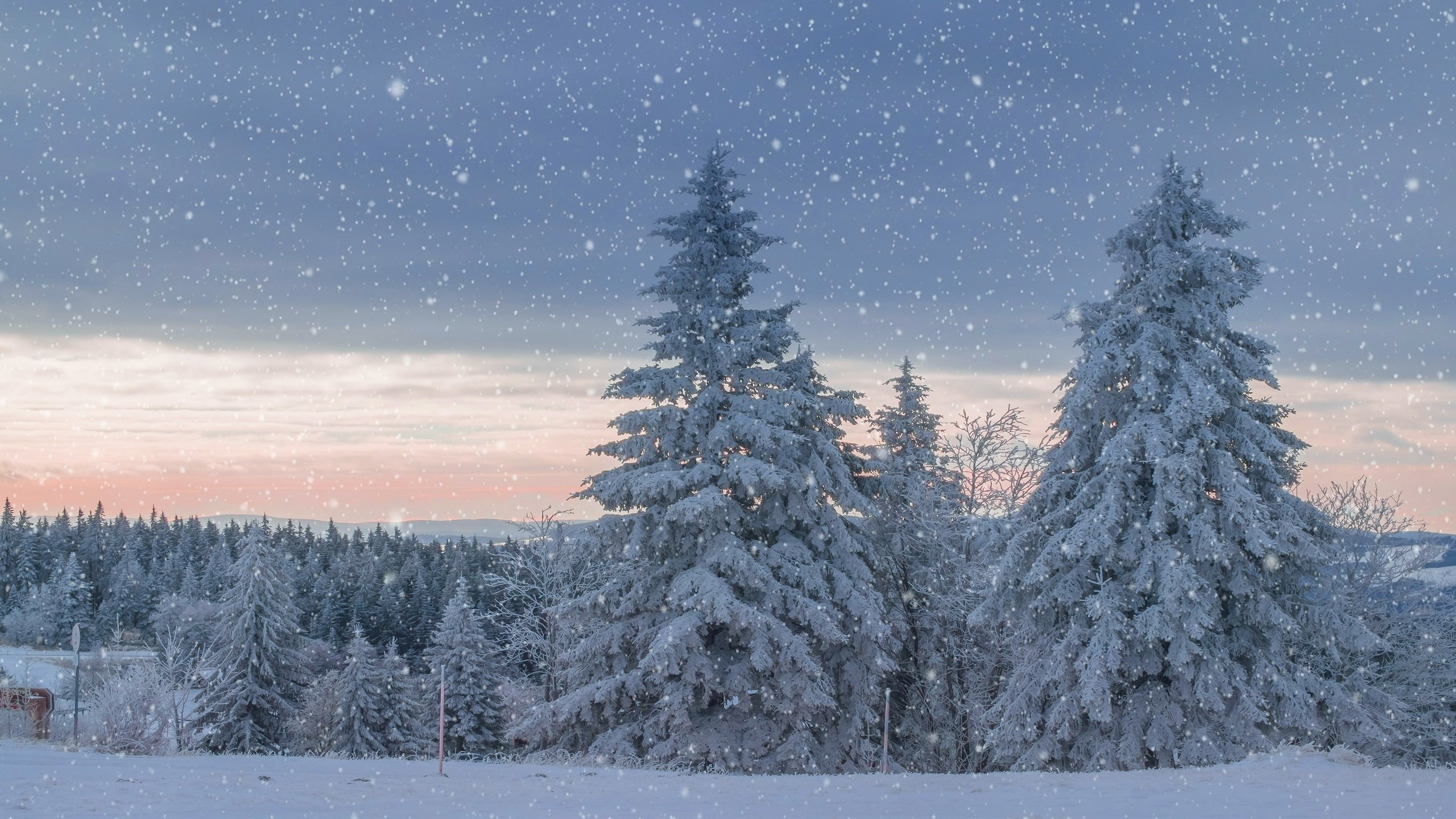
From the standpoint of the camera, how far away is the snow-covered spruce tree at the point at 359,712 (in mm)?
45375

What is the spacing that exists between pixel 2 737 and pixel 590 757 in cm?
1085

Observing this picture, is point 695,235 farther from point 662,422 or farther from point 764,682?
point 764,682

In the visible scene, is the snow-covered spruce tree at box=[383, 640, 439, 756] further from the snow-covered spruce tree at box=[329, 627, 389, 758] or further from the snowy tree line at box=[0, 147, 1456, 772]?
the snowy tree line at box=[0, 147, 1456, 772]

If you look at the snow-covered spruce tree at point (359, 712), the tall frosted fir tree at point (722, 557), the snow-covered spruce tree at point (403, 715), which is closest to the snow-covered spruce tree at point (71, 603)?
the snow-covered spruce tree at point (403, 715)

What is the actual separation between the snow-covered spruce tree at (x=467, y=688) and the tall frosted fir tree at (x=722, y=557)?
27.2 meters

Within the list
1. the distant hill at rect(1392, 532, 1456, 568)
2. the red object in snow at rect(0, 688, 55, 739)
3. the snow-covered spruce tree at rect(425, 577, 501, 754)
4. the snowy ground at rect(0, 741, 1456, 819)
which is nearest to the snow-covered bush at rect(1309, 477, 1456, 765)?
the distant hill at rect(1392, 532, 1456, 568)

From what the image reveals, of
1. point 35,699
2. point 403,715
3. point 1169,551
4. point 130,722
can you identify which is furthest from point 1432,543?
point 35,699

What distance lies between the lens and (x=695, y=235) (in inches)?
910

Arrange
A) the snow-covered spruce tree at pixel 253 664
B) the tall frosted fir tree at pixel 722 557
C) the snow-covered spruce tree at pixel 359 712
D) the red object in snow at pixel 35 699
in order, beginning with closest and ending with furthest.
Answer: the tall frosted fir tree at pixel 722 557 < the red object in snow at pixel 35 699 < the snow-covered spruce tree at pixel 253 664 < the snow-covered spruce tree at pixel 359 712

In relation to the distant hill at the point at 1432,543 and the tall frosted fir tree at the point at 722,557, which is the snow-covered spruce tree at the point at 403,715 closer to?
the tall frosted fir tree at the point at 722,557

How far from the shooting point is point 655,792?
13656 mm

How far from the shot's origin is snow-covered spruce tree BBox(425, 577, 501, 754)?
47.7m

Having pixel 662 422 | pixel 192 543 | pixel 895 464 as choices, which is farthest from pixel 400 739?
pixel 192 543

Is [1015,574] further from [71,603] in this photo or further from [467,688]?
[71,603]
